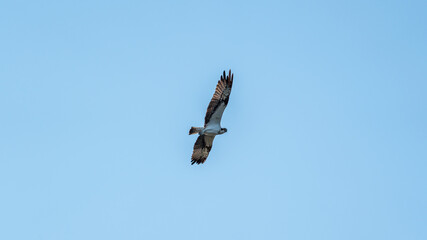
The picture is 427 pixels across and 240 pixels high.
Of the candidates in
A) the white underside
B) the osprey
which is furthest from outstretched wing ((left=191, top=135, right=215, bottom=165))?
the white underside

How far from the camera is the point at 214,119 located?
125 ft

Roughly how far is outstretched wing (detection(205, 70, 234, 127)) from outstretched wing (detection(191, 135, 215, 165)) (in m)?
1.67

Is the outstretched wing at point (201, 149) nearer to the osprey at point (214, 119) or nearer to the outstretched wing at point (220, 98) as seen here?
the osprey at point (214, 119)

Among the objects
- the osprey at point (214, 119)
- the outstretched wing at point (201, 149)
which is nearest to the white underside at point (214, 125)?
the osprey at point (214, 119)

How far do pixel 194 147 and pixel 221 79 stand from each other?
4.19 metres

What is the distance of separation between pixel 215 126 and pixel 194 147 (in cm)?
207

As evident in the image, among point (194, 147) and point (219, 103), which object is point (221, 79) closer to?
point (219, 103)

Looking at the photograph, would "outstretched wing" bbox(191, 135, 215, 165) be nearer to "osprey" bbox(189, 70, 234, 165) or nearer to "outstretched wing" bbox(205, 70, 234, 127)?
"osprey" bbox(189, 70, 234, 165)

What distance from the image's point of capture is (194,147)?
131 ft

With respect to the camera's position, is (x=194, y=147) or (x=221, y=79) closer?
(x=221, y=79)

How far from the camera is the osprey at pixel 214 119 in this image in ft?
122

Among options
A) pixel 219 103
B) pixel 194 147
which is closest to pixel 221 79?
pixel 219 103

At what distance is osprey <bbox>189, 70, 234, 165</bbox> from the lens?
37.3 meters

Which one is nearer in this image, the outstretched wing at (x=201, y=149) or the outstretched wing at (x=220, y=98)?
the outstretched wing at (x=220, y=98)
